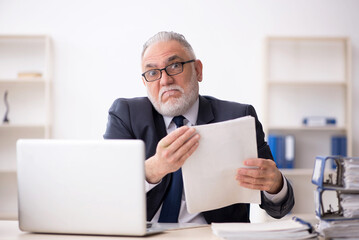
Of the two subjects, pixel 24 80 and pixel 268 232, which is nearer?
pixel 268 232

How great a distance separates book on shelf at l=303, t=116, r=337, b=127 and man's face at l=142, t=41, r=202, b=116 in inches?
95.4

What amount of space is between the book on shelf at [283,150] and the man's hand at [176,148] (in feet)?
9.23

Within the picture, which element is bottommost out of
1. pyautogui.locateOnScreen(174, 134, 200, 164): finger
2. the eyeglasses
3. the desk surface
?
the desk surface

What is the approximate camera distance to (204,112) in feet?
6.81

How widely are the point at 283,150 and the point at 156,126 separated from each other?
2461mm

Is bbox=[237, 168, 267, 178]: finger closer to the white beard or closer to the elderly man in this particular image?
the elderly man

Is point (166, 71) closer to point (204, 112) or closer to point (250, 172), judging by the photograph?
point (204, 112)

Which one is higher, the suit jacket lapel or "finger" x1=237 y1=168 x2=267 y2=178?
the suit jacket lapel

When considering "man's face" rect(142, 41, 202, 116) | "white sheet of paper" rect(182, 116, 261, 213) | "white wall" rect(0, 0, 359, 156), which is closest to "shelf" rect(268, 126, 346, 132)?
"white wall" rect(0, 0, 359, 156)

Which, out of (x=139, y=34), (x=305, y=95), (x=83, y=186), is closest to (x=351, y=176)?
(x=83, y=186)

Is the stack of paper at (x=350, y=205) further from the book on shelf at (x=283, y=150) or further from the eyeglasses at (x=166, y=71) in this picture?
the book on shelf at (x=283, y=150)

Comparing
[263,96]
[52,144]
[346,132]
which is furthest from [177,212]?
[346,132]

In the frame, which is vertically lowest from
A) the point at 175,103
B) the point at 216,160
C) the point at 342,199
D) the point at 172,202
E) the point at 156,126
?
the point at 172,202

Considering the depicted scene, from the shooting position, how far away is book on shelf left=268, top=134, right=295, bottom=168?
4.18 m
